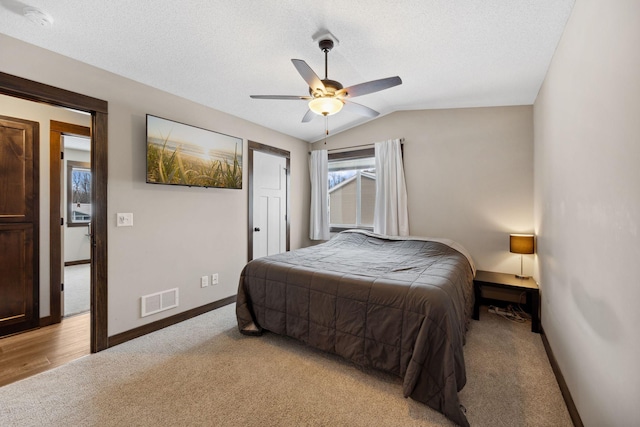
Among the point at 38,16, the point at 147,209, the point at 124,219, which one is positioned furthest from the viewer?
the point at 147,209

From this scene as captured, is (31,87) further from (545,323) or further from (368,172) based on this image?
(545,323)

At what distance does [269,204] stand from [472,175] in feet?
9.42

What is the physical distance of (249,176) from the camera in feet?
12.3

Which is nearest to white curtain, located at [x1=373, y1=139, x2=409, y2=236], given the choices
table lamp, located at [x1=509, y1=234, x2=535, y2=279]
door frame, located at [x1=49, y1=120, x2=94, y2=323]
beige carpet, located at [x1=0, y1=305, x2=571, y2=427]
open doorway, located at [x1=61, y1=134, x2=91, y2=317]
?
table lamp, located at [x1=509, y1=234, x2=535, y2=279]

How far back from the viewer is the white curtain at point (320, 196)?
184 inches

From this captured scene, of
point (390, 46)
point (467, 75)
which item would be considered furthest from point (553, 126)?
point (390, 46)

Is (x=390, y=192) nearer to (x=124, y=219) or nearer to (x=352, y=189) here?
(x=352, y=189)

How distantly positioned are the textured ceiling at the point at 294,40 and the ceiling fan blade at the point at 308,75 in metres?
0.38

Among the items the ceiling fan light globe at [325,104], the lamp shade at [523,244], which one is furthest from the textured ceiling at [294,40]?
the lamp shade at [523,244]

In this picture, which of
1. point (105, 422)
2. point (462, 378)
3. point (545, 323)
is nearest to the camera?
point (105, 422)

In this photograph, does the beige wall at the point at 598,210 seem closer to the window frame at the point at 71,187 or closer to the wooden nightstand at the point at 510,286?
the wooden nightstand at the point at 510,286

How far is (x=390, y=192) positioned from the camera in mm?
4000

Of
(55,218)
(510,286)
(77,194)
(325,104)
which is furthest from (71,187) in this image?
(510,286)

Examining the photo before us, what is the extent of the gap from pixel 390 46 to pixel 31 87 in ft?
8.95
